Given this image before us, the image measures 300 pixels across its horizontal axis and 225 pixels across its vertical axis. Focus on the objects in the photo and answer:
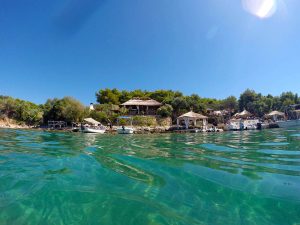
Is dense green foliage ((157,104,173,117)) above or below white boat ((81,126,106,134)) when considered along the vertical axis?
above

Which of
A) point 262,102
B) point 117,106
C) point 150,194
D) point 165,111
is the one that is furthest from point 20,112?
point 262,102

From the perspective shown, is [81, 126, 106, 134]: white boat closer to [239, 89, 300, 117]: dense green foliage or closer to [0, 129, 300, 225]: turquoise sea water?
[0, 129, 300, 225]: turquoise sea water

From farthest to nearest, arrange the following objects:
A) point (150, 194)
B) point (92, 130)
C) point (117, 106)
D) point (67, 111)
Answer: point (117, 106) → point (67, 111) → point (92, 130) → point (150, 194)

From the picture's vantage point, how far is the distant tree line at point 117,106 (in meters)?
33.6

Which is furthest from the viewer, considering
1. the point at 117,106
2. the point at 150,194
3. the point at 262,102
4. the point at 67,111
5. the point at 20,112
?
the point at 262,102

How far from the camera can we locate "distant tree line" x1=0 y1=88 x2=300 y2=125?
33625 millimetres

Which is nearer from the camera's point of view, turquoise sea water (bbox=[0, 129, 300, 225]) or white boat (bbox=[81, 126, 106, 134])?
turquoise sea water (bbox=[0, 129, 300, 225])

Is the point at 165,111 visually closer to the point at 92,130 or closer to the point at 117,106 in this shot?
the point at 117,106

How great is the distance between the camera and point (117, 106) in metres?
37.1

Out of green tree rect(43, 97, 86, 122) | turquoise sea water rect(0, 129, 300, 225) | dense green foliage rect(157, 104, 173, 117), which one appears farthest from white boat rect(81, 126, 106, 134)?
turquoise sea water rect(0, 129, 300, 225)

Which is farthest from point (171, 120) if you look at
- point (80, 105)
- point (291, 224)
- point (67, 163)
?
point (291, 224)

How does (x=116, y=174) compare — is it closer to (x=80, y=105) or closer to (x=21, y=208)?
(x=21, y=208)

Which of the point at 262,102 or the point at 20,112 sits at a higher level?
the point at 262,102

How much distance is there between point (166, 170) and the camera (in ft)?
13.6
